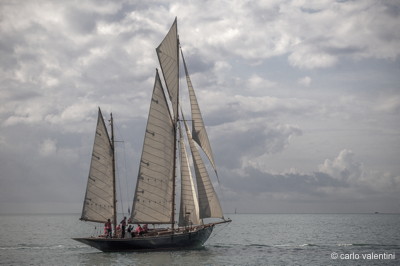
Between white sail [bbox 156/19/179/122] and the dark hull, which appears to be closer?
the dark hull

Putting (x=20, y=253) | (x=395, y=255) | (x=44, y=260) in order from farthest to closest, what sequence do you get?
(x=20, y=253), (x=395, y=255), (x=44, y=260)

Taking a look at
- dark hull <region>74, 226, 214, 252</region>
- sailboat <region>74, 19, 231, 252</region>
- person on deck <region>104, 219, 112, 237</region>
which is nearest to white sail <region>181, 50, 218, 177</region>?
sailboat <region>74, 19, 231, 252</region>

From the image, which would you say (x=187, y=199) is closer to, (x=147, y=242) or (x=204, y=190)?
(x=204, y=190)

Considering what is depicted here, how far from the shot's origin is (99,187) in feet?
179

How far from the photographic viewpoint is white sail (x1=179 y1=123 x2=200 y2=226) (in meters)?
54.7

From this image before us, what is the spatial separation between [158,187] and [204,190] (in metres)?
5.17

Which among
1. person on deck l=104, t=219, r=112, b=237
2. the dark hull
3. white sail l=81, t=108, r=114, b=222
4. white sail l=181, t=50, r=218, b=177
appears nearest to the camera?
the dark hull

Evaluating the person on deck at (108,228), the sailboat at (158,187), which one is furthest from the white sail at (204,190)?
the person on deck at (108,228)

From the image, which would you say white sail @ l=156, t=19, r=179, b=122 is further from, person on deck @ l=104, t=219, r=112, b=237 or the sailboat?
person on deck @ l=104, t=219, r=112, b=237

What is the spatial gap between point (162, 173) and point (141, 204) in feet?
13.3

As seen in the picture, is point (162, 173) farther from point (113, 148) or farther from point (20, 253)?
point (20, 253)

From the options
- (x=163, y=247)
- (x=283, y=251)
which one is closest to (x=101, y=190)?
(x=163, y=247)

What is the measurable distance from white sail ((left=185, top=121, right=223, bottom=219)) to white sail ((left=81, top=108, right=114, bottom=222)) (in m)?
9.66

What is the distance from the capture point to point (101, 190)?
54.5m
